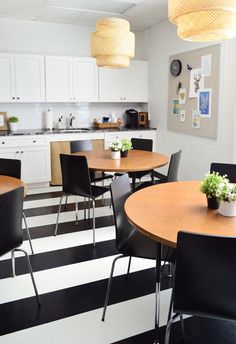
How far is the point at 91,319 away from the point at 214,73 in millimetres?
3433

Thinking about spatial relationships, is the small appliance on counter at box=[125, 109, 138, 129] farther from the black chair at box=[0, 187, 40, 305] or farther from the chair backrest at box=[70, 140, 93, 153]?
the black chair at box=[0, 187, 40, 305]

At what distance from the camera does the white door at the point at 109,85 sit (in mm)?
5887

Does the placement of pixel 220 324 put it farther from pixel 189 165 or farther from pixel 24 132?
pixel 24 132

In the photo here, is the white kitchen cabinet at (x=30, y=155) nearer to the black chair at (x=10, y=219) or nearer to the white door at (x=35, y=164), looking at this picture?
the white door at (x=35, y=164)

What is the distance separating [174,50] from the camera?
5391 mm

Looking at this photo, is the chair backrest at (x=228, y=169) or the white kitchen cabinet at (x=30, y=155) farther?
the white kitchen cabinet at (x=30, y=155)

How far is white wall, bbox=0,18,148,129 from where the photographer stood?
548 centimetres

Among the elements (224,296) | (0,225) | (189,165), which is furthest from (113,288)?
(189,165)

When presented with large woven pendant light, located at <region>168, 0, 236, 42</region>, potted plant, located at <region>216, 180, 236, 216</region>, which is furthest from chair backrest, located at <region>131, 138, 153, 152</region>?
potted plant, located at <region>216, 180, 236, 216</region>

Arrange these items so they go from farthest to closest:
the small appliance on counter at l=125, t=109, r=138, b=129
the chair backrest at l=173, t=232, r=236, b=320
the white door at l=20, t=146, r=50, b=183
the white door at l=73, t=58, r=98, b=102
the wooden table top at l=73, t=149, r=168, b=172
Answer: the small appliance on counter at l=125, t=109, r=138, b=129 < the white door at l=73, t=58, r=98, b=102 < the white door at l=20, t=146, r=50, b=183 < the wooden table top at l=73, t=149, r=168, b=172 < the chair backrest at l=173, t=232, r=236, b=320

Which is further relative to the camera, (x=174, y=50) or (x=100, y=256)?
(x=174, y=50)

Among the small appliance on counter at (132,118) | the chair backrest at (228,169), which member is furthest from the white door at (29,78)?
the chair backrest at (228,169)

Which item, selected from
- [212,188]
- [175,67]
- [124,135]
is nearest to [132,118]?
[124,135]

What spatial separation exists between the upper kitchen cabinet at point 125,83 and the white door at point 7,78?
1458 millimetres
